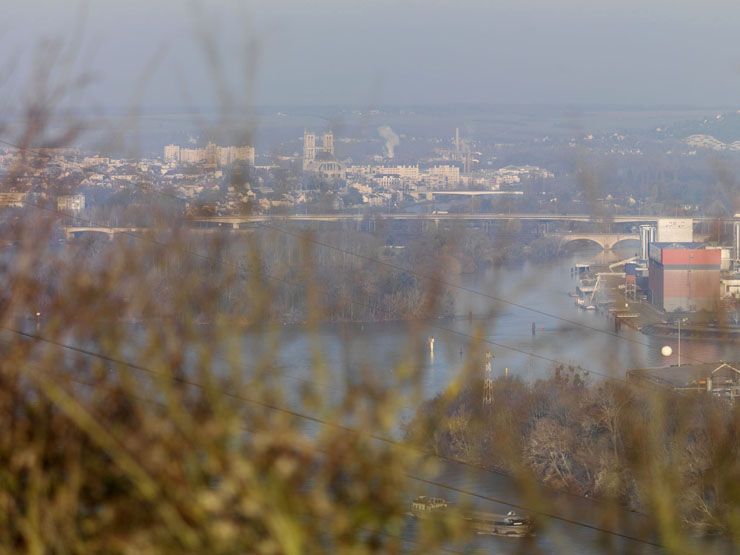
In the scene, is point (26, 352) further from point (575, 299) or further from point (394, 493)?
point (575, 299)

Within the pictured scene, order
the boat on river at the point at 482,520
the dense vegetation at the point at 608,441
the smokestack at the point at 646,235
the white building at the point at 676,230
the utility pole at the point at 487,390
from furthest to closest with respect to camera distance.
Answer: the smokestack at the point at 646,235 < the white building at the point at 676,230 < the utility pole at the point at 487,390 < the dense vegetation at the point at 608,441 < the boat on river at the point at 482,520

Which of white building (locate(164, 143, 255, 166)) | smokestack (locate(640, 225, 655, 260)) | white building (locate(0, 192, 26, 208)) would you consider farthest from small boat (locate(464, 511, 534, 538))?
smokestack (locate(640, 225, 655, 260))

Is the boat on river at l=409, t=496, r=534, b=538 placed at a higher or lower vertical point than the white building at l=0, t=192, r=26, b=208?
lower

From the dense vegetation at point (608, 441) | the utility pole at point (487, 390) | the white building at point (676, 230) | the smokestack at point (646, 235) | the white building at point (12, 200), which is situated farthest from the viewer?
the smokestack at point (646, 235)

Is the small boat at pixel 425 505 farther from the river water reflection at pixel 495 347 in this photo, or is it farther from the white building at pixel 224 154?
the white building at pixel 224 154

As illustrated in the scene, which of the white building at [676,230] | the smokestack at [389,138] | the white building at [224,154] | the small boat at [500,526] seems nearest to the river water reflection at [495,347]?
the small boat at [500,526]

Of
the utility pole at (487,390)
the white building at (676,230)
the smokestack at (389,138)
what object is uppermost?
the smokestack at (389,138)

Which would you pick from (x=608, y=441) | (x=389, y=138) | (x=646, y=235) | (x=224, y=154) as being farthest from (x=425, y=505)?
(x=646, y=235)

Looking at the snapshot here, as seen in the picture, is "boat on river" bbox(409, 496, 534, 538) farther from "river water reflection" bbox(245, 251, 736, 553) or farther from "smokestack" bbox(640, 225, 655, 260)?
"smokestack" bbox(640, 225, 655, 260)

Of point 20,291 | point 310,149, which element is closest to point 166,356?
point 20,291
